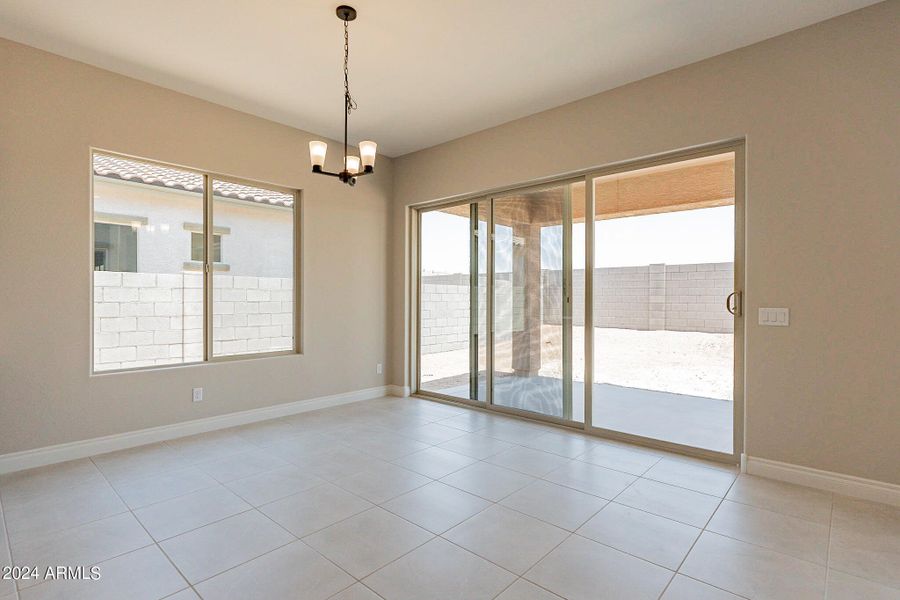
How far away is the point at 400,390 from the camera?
17.7 ft

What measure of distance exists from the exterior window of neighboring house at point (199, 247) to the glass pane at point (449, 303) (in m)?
2.28

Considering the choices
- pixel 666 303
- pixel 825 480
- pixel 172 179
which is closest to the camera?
pixel 825 480

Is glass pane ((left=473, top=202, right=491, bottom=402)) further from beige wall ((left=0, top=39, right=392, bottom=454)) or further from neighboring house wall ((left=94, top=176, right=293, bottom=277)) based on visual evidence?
neighboring house wall ((left=94, top=176, right=293, bottom=277))

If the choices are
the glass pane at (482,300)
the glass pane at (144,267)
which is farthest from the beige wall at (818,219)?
the glass pane at (144,267)

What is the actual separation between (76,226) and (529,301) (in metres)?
3.84

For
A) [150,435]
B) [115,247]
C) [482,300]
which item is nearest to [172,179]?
[115,247]

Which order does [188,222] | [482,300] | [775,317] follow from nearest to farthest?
1. [775,317]
2. [188,222]
3. [482,300]

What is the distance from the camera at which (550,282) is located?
4.21m

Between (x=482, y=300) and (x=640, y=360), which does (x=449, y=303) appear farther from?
(x=640, y=360)

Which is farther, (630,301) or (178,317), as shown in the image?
(630,301)

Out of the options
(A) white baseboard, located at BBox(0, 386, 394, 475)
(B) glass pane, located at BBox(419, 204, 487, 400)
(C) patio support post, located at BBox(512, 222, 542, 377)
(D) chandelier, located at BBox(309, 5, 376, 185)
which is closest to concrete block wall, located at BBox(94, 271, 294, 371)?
(A) white baseboard, located at BBox(0, 386, 394, 475)

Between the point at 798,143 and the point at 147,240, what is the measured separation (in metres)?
4.95

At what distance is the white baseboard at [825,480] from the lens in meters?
2.52

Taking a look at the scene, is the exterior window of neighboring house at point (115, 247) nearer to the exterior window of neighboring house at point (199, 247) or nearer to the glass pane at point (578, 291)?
the exterior window of neighboring house at point (199, 247)
